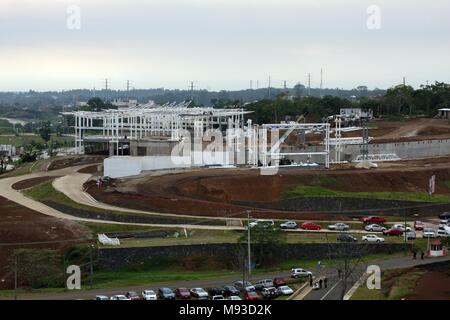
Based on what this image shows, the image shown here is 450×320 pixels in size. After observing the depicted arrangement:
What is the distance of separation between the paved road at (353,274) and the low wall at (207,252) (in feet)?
5.71

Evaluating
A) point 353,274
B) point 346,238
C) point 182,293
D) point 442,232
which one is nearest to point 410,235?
point 442,232

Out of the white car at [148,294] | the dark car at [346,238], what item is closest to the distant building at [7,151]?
the dark car at [346,238]

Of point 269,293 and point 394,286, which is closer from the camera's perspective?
point 394,286

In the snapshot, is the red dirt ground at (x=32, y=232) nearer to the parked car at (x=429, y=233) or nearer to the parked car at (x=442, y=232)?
the parked car at (x=429, y=233)

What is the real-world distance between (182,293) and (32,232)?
41.3ft

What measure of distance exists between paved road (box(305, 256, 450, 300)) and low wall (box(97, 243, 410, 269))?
5.71 feet

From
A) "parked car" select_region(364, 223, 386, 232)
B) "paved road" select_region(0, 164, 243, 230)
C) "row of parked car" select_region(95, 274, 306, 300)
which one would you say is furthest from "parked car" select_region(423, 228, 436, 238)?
"row of parked car" select_region(95, 274, 306, 300)

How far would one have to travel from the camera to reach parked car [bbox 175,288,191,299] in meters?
21.9

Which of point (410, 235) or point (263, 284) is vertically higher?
point (410, 235)

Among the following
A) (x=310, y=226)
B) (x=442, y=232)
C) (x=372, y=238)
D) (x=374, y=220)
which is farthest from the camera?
(x=374, y=220)

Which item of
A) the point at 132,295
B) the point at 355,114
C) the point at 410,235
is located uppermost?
the point at 355,114

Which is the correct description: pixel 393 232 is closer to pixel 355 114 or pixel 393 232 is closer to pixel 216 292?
pixel 216 292

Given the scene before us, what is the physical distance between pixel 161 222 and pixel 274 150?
16714 millimetres

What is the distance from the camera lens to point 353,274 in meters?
23.5
